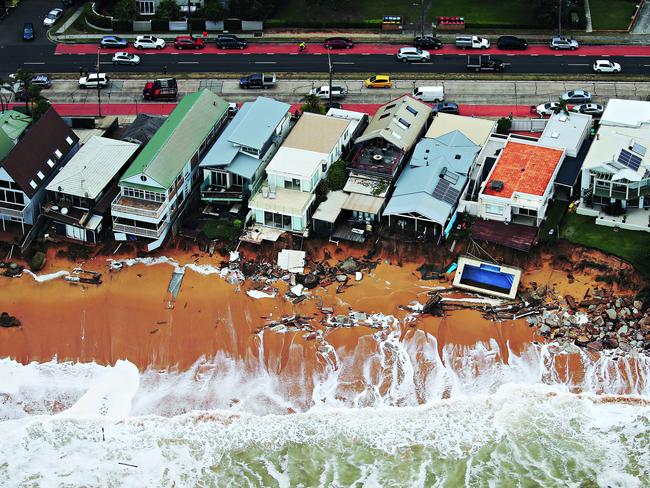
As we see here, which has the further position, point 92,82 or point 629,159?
point 92,82

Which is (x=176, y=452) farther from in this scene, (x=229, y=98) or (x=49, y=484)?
(x=229, y=98)

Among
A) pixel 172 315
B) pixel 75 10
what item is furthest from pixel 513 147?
pixel 75 10

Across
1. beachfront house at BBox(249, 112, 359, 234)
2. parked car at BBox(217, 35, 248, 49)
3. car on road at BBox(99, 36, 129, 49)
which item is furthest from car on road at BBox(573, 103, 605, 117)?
car on road at BBox(99, 36, 129, 49)

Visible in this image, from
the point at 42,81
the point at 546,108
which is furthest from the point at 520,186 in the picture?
the point at 42,81

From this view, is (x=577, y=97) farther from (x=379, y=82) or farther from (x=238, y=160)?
(x=238, y=160)

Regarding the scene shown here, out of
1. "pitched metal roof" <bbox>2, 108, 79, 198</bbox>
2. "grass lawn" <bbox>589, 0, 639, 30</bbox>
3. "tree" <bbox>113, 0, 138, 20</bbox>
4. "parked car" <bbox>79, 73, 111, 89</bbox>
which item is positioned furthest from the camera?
"tree" <bbox>113, 0, 138, 20</bbox>

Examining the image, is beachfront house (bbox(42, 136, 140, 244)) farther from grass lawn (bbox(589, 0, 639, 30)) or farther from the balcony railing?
grass lawn (bbox(589, 0, 639, 30))
